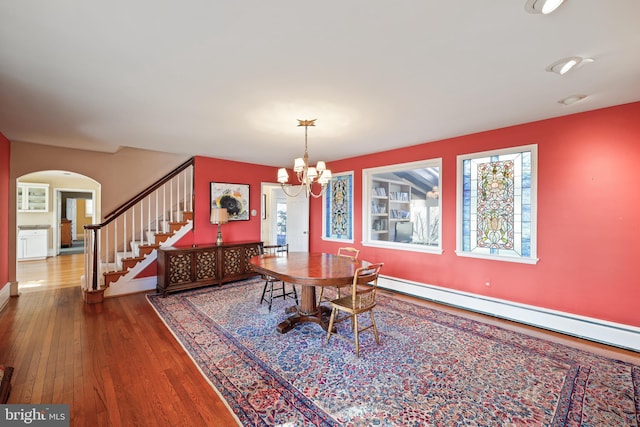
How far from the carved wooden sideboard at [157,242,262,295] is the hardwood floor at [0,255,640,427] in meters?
0.57

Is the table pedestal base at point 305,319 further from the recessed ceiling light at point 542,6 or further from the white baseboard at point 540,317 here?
the recessed ceiling light at point 542,6

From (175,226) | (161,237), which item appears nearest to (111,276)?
(161,237)

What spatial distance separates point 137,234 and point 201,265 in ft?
5.73

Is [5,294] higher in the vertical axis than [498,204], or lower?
lower

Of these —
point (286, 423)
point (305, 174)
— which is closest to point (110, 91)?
point (305, 174)

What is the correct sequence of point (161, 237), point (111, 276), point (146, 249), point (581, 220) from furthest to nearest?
point (161, 237) → point (146, 249) → point (111, 276) → point (581, 220)

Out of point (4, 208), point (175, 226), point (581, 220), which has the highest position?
point (4, 208)

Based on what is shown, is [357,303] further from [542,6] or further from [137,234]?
[137,234]

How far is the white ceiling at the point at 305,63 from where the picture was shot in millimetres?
1534

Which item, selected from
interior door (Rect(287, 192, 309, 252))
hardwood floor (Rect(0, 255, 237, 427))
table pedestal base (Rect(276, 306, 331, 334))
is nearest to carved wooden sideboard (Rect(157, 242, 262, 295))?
hardwood floor (Rect(0, 255, 237, 427))

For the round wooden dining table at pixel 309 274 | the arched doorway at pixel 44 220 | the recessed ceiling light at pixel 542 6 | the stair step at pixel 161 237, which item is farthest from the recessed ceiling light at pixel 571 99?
the arched doorway at pixel 44 220

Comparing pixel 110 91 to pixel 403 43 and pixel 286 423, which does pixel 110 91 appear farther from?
pixel 286 423

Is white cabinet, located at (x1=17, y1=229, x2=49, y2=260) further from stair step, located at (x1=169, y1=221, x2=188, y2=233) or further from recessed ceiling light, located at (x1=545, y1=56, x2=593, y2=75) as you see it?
recessed ceiling light, located at (x1=545, y1=56, x2=593, y2=75)

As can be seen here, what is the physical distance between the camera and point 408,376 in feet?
7.25
